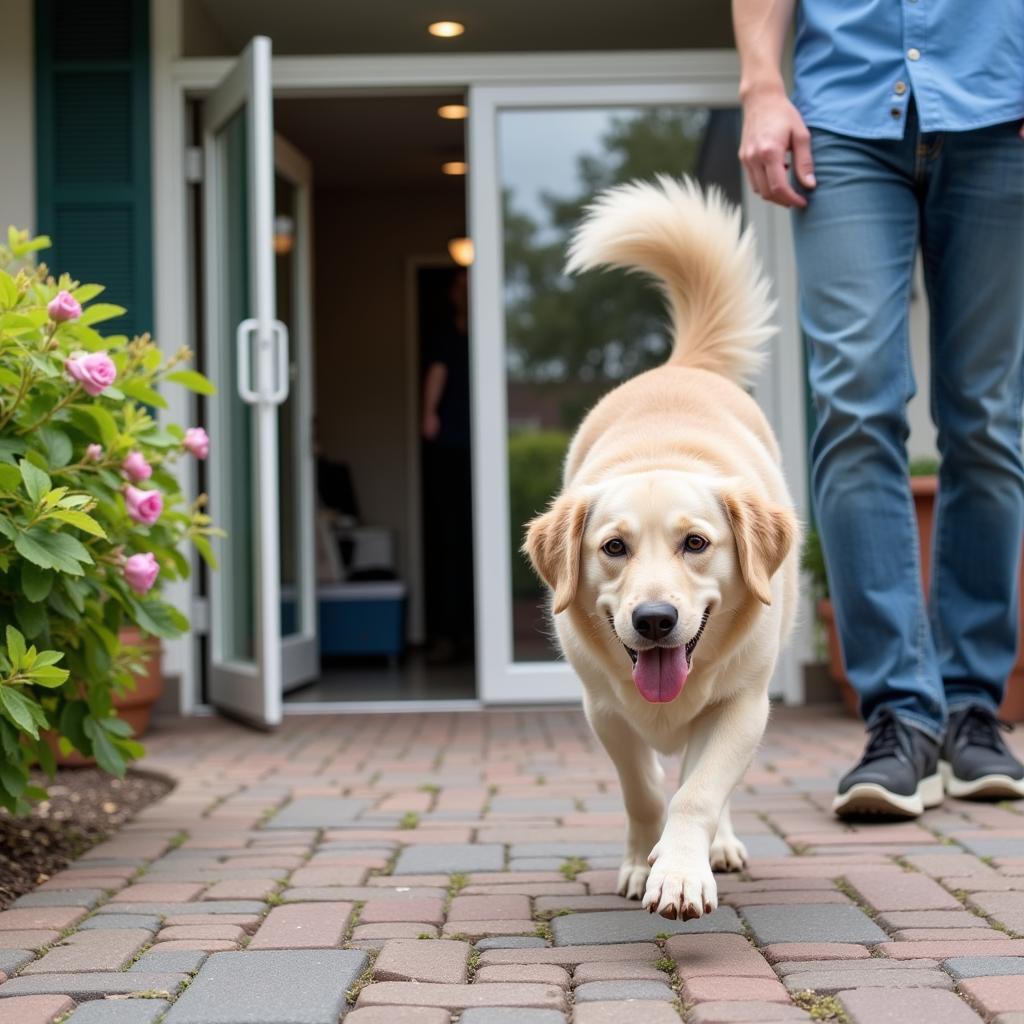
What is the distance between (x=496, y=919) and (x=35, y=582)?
1.08 metres

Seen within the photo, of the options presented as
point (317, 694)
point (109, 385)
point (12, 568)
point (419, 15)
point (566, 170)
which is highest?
point (419, 15)

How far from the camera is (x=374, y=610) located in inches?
337

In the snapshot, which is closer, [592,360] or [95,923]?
[95,923]

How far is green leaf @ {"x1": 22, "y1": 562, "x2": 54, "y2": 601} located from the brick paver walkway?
21.5 inches

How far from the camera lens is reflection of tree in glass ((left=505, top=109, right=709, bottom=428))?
619cm

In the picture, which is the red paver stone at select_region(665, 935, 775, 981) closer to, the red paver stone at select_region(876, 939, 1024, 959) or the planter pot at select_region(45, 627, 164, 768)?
the red paver stone at select_region(876, 939, 1024, 959)

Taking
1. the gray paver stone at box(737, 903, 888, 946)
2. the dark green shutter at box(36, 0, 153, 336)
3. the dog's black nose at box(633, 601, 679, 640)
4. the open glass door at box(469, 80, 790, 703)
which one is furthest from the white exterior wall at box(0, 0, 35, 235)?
the gray paver stone at box(737, 903, 888, 946)

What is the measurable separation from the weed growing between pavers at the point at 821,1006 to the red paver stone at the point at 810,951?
172 millimetres

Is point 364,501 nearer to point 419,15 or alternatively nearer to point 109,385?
point 419,15

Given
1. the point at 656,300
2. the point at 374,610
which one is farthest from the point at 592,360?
the point at 374,610

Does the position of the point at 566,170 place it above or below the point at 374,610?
above

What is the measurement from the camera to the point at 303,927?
232 centimetres

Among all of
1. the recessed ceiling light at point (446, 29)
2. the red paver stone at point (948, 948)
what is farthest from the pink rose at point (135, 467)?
the recessed ceiling light at point (446, 29)

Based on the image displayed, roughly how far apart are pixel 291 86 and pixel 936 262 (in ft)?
12.1
